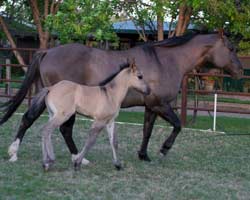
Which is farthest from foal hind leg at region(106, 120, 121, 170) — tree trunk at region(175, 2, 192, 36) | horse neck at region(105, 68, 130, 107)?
tree trunk at region(175, 2, 192, 36)

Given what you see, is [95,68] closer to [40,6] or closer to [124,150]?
[124,150]

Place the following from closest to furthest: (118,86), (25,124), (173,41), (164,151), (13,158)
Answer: (118,86) → (13,158) → (25,124) → (164,151) → (173,41)

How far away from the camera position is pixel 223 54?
26.6 feet

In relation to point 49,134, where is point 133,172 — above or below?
below

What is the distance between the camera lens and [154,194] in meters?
5.62

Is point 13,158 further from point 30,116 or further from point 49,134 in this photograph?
point 49,134

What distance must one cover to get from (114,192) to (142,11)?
722 cm

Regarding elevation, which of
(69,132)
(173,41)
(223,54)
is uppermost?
(173,41)

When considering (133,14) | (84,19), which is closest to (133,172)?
(84,19)

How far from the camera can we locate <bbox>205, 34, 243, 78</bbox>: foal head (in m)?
8.05

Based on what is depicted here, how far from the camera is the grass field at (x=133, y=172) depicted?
18.5 ft

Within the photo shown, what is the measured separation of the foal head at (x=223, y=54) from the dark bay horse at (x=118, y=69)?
32cm

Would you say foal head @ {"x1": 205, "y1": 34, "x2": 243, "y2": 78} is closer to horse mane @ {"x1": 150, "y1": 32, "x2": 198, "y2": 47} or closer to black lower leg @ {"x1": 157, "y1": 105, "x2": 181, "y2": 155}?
horse mane @ {"x1": 150, "y1": 32, "x2": 198, "y2": 47}

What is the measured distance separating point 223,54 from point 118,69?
65.5 inches
